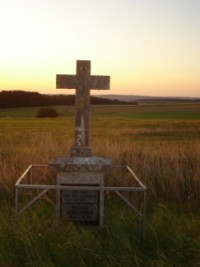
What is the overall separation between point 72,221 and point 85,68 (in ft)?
7.03

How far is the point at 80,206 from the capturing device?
19.1 feet

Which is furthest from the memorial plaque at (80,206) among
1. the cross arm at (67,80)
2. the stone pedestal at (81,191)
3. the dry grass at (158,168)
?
the dry grass at (158,168)

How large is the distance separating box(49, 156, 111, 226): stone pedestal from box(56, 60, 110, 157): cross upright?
63 centimetres

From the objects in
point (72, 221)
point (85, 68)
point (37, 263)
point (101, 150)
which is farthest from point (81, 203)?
point (101, 150)

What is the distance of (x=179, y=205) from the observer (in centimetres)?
715

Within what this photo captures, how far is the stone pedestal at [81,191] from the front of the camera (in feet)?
18.8

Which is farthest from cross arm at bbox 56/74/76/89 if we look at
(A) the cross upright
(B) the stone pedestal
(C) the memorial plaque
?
(C) the memorial plaque

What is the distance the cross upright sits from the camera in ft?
21.0

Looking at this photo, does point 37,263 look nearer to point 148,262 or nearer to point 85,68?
point 148,262

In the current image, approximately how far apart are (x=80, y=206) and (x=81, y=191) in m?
0.20

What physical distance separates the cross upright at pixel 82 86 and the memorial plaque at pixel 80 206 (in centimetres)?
81

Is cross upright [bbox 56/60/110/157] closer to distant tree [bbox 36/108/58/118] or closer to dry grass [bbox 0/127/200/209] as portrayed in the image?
dry grass [bbox 0/127/200/209]

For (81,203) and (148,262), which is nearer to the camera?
(148,262)

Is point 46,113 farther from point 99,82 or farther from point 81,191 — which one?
point 81,191
